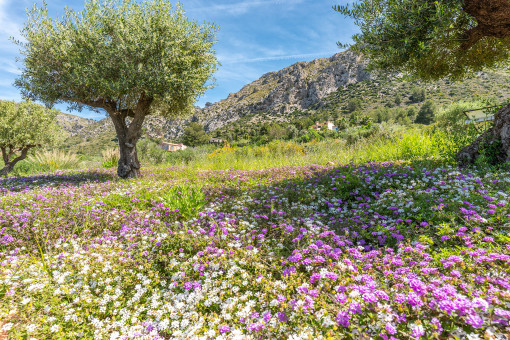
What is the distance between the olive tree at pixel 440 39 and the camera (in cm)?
495

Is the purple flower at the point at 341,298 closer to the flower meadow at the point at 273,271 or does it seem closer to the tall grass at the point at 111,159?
the flower meadow at the point at 273,271

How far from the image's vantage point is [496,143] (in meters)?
5.57

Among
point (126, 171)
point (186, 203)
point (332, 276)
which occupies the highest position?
point (126, 171)

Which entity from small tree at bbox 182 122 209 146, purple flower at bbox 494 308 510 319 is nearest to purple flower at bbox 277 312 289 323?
purple flower at bbox 494 308 510 319

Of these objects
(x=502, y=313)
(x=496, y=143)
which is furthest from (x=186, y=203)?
(x=496, y=143)

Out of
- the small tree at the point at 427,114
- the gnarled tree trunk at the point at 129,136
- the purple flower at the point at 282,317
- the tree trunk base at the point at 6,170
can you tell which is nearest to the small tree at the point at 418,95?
the small tree at the point at 427,114

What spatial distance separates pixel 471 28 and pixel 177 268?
9142 millimetres

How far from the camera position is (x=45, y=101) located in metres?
9.23

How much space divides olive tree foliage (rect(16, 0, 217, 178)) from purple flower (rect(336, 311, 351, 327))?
8.84 metres

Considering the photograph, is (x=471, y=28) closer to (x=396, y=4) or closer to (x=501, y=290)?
(x=396, y=4)

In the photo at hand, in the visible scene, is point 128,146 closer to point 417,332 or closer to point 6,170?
point 6,170

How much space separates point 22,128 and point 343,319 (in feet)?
62.5

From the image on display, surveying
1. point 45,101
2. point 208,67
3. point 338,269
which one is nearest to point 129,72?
point 208,67

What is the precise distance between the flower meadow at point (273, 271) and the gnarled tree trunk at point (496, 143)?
168cm
